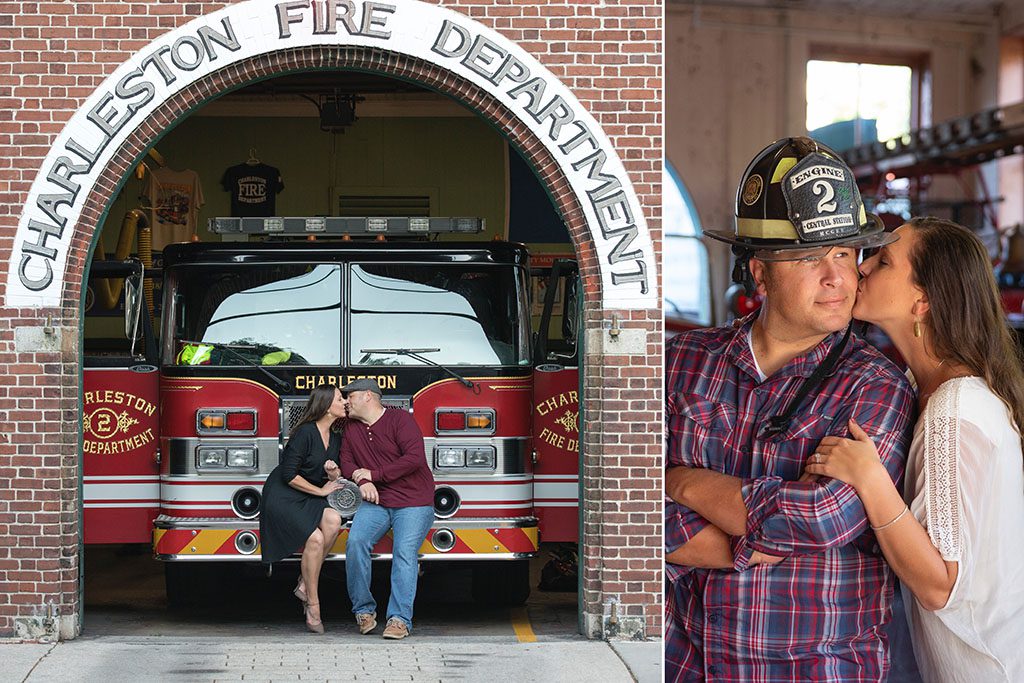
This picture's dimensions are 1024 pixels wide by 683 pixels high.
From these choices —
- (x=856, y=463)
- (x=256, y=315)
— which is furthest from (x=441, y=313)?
(x=856, y=463)

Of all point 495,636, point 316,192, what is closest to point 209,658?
point 495,636

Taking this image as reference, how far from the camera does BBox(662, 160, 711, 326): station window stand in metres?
25.6

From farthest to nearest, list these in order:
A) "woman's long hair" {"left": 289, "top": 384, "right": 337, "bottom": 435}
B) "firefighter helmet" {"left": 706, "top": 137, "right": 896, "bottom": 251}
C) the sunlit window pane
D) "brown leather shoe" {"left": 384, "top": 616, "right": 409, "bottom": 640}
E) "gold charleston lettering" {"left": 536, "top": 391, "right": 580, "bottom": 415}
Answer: the sunlit window pane → "gold charleston lettering" {"left": 536, "top": 391, "right": 580, "bottom": 415} → "woman's long hair" {"left": 289, "top": 384, "right": 337, "bottom": 435} → "brown leather shoe" {"left": 384, "top": 616, "right": 409, "bottom": 640} → "firefighter helmet" {"left": 706, "top": 137, "right": 896, "bottom": 251}

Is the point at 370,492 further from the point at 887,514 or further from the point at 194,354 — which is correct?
the point at 887,514

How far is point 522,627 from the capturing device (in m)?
8.66

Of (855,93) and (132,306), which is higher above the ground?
(855,93)

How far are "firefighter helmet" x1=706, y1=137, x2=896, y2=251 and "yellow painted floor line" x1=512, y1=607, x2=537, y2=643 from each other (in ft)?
18.2

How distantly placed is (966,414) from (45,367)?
6.47 metres

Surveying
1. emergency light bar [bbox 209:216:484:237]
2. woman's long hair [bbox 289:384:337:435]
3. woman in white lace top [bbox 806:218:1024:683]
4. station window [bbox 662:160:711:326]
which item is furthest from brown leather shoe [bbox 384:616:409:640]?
station window [bbox 662:160:711:326]

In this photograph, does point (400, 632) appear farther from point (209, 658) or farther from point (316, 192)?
point (316, 192)

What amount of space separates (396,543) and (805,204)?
218 inches

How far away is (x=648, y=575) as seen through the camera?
8094mm

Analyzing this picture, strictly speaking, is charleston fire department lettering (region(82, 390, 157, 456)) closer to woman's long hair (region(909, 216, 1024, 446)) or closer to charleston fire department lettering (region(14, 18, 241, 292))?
charleston fire department lettering (region(14, 18, 241, 292))

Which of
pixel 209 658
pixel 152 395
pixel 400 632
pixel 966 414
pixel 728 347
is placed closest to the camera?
pixel 966 414
